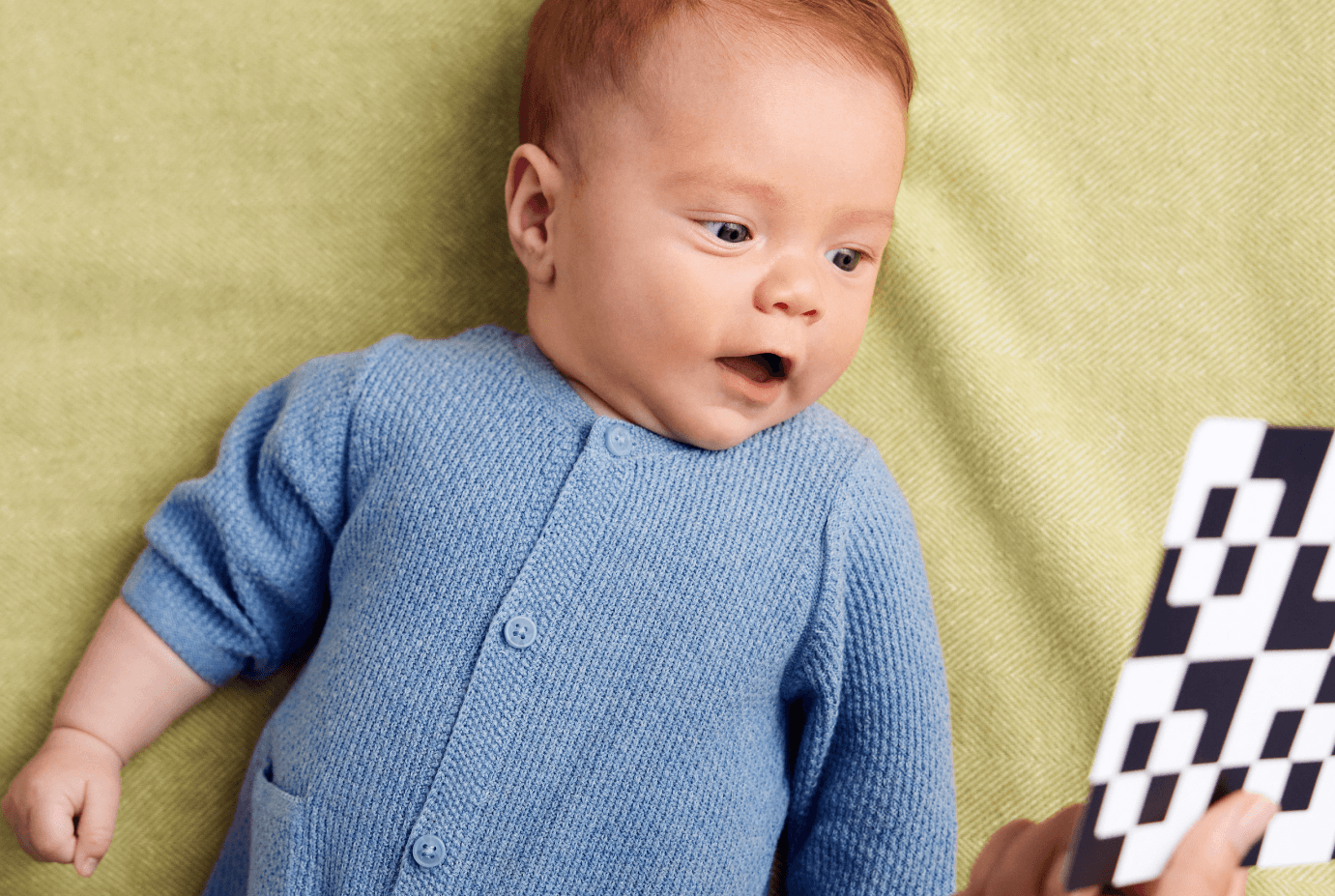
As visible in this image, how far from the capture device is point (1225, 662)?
0.63 metres

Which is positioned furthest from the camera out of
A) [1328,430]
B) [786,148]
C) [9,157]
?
[9,157]

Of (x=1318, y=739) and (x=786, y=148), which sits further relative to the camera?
(x=786, y=148)

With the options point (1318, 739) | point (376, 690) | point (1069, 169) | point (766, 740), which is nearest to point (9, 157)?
point (376, 690)

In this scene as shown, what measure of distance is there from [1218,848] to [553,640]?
52 cm

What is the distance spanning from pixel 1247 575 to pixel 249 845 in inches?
35.4

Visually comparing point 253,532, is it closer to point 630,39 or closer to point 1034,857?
point 630,39

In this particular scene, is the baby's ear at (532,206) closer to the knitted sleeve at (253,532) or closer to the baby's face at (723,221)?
the baby's face at (723,221)

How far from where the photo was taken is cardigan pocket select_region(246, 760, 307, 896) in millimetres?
908

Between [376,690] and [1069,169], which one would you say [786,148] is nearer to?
[1069,169]

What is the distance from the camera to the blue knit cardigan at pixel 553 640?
0.89 meters

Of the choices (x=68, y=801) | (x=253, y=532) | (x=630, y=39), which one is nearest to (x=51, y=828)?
(x=68, y=801)

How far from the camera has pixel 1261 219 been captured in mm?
1153

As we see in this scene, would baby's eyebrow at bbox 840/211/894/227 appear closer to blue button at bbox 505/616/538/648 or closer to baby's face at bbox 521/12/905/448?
baby's face at bbox 521/12/905/448

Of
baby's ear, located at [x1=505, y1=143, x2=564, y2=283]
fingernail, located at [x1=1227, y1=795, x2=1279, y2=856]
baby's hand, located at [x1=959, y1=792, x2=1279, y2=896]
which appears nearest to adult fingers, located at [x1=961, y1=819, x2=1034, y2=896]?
baby's hand, located at [x1=959, y1=792, x2=1279, y2=896]
